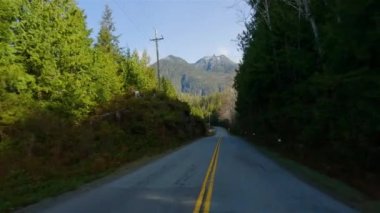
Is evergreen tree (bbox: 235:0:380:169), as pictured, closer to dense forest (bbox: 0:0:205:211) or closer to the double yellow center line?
the double yellow center line

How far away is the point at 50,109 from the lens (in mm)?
33000

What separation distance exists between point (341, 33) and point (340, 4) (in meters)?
0.99

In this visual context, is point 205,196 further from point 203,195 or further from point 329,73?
point 329,73

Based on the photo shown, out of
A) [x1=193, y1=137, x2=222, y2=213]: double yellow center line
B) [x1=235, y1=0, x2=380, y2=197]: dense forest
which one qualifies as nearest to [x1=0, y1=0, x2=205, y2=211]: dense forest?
[x1=193, y1=137, x2=222, y2=213]: double yellow center line

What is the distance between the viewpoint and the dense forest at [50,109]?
70.7 feet

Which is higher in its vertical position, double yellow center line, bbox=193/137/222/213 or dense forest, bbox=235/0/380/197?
dense forest, bbox=235/0/380/197

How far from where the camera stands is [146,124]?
5328 centimetres

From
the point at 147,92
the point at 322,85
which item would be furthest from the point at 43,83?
the point at 147,92

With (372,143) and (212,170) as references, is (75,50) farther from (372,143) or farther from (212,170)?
(372,143)

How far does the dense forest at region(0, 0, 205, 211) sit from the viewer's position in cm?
2156

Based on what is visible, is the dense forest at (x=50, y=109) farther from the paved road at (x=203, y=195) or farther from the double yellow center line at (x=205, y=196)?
the double yellow center line at (x=205, y=196)

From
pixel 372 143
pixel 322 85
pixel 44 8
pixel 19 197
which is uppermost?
pixel 44 8

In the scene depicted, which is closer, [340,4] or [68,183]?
[340,4]

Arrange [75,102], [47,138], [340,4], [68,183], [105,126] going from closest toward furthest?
[340,4]
[68,183]
[47,138]
[75,102]
[105,126]
